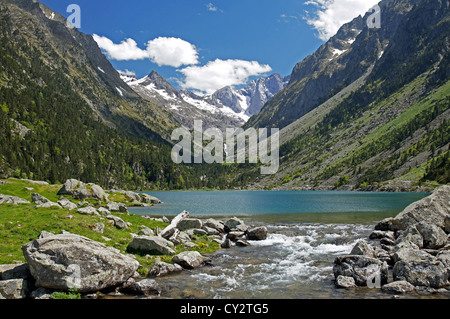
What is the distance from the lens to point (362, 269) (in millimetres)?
19906

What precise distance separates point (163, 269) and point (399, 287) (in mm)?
16425

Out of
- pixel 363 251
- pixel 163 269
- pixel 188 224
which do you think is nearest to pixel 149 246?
pixel 163 269

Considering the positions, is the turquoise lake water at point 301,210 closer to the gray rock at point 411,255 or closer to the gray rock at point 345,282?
the gray rock at point 411,255

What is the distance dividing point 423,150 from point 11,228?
21665cm

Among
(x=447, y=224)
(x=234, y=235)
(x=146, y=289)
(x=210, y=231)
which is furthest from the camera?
(x=210, y=231)

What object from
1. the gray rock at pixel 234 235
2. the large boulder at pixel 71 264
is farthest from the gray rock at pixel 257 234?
the large boulder at pixel 71 264

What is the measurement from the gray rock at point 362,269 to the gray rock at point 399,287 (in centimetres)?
85

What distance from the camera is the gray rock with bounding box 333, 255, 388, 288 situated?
1934cm

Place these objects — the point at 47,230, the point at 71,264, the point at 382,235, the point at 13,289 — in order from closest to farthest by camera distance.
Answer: the point at 13,289 < the point at 71,264 < the point at 47,230 < the point at 382,235

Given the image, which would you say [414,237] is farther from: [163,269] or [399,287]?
[163,269]

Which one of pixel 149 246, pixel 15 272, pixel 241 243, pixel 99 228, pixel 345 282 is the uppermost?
pixel 15 272

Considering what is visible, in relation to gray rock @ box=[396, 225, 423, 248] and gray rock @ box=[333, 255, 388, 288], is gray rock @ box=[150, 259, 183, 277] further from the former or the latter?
gray rock @ box=[396, 225, 423, 248]

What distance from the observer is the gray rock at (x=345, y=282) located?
62.9 feet
